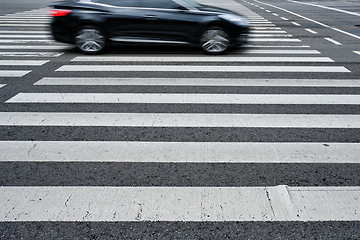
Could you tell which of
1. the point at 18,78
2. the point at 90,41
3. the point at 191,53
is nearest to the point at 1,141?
the point at 18,78

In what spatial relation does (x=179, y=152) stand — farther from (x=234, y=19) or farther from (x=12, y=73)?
(x=234, y=19)

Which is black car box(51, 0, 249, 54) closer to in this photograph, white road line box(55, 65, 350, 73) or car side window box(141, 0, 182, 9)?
car side window box(141, 0, 182, 9)

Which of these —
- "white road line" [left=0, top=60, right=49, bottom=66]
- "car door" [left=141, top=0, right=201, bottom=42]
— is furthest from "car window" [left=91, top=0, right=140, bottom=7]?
"white road line" [left=0, top=60, right=49, bottom=66]

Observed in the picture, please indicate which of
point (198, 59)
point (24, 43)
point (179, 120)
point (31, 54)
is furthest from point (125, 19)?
point (179, 120)

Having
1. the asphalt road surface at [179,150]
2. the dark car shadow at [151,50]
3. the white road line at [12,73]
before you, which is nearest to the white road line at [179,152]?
the asphalt road surface at [179,150]

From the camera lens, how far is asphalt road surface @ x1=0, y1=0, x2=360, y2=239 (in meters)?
2.99

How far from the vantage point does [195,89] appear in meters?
6.33

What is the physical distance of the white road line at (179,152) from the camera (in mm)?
3947

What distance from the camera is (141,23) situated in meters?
8.72

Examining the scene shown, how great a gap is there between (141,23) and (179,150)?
540 cm

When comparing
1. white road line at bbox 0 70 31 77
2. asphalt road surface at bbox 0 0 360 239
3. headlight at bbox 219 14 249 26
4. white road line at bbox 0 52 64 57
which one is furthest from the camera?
white road line at bbox 0 52 64 57

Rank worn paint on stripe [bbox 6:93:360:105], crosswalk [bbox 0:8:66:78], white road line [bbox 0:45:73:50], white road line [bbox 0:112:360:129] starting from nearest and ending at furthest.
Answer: white road line [bbox 0:112:360:129] < worn paint on stripe [bbox 6:93:360:105] < crosswalk [bbox 0:8:66:78] < white road line [bbox 0:45:73:50]

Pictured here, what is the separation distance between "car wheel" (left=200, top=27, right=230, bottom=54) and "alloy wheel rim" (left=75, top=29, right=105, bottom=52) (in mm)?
2558

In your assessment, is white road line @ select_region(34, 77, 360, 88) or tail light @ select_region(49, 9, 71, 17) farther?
tail light @ select_region(49, 9, 71, 17)
